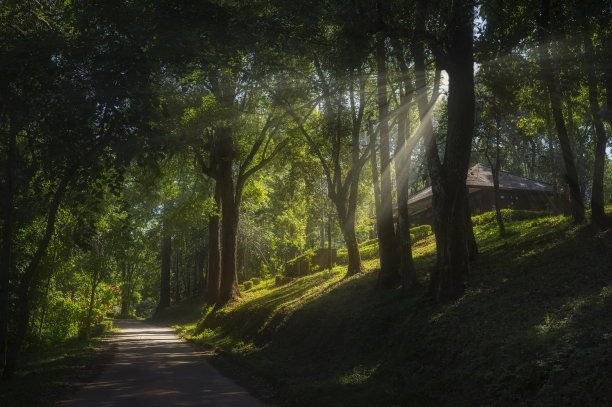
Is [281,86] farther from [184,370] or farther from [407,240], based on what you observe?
[184,370]

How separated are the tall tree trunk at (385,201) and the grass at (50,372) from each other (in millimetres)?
8837

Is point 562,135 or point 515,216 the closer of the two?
point 562,135

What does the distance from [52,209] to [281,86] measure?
371 inches

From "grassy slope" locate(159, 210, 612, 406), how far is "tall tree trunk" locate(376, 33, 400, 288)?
28.3 inches

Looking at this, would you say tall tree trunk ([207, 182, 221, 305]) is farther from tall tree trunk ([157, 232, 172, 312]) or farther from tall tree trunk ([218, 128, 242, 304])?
tall tree trunk ([157, 232, 172, 312])

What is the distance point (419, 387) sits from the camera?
7.62m

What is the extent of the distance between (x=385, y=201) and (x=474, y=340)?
25.2 ft

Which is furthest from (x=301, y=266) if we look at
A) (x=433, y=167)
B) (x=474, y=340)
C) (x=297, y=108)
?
(x=474, y=340)

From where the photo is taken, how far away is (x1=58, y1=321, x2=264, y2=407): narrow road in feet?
26.8

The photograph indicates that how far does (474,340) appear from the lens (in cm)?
816

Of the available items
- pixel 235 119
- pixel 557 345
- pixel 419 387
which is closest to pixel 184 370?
pixel 419 387

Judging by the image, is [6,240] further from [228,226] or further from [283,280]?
[283,280]

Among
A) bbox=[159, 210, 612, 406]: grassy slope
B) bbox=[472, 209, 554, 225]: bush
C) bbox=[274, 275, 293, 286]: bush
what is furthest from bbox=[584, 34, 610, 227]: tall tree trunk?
bbox=[274, 275, 293, 286]: bush

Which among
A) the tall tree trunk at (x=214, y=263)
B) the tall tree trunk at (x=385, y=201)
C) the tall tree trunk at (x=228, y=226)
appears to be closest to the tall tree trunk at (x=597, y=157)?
the tall tree trunk at (x=385, y=201)
